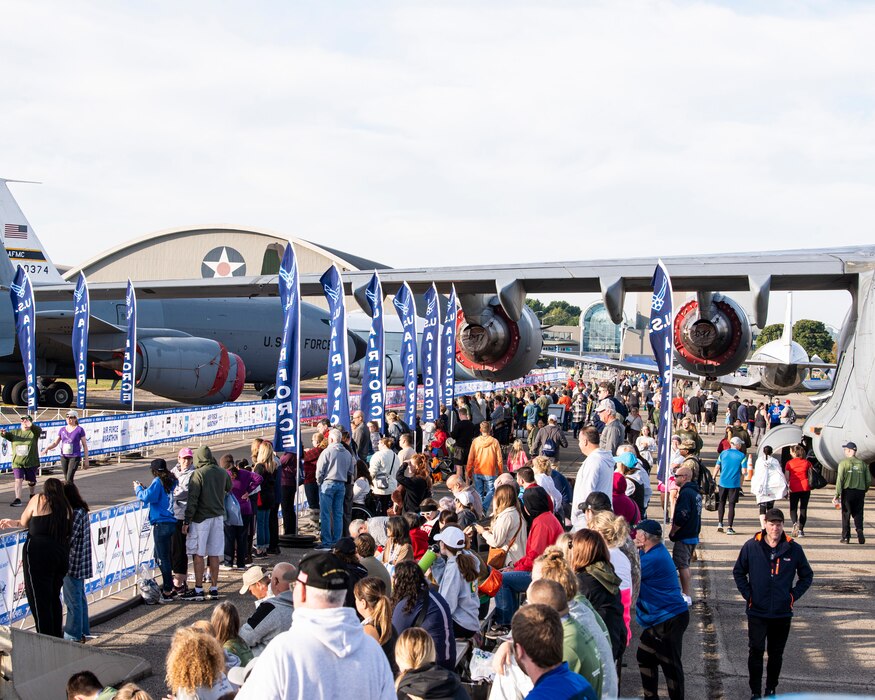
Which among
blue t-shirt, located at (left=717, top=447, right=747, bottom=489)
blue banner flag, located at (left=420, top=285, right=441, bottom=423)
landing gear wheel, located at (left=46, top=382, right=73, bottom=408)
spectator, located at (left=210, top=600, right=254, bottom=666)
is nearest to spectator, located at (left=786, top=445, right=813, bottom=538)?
blue t-shirt, located at (left=717, top=447, right=747, bottom=489)

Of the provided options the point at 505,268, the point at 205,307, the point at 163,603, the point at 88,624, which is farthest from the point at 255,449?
the point at 205,307

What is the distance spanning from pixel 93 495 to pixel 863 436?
1220 centimetres

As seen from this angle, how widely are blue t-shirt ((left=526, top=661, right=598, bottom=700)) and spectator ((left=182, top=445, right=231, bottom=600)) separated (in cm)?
627

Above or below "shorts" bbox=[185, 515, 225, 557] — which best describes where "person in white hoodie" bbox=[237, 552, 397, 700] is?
above

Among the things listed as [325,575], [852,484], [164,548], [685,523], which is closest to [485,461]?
[685,523]

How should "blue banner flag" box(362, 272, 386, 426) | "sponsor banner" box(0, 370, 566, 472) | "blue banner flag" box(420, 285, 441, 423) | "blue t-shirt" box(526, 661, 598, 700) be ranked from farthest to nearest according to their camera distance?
"sponsor banner" box(0, 370, 566, 472)
"blue banner flag" box(420, 285, 441, 423)
"blue banner flag" box(362, 272, 386, 426)
"blue t-shirt" box(526, 661, 598, 700)

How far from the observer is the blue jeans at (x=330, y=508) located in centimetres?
1148

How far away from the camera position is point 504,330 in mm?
17156

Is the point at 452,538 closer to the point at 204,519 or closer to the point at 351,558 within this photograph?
the point at 351,558

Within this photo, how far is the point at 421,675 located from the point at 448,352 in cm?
1276

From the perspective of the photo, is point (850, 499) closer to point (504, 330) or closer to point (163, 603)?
point (504, 330)

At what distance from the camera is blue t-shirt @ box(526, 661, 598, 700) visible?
148 inches

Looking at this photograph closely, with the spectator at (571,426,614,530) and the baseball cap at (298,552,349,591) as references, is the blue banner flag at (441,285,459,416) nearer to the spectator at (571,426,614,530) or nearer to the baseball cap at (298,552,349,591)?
the spectator at (571,426,614,530)

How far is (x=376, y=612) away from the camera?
5121 mm
